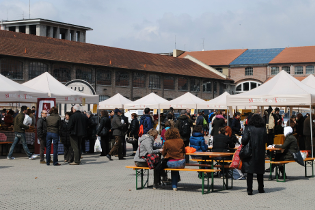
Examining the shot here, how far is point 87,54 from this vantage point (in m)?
53.4

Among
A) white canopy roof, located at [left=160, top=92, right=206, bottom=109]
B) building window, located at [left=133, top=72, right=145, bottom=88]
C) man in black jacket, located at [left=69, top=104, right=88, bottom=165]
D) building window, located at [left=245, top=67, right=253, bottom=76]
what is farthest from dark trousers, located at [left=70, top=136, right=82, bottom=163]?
building window, located at [left=245, top=67, right=253, bottom=76]

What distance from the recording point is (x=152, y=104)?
3044cm

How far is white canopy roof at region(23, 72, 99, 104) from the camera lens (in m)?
19.2

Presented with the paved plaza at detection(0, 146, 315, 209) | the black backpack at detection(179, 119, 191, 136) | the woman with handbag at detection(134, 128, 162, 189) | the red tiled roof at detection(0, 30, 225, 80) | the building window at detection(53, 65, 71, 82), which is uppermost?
the red tiled roof at detection(0, 30, 225, 80)

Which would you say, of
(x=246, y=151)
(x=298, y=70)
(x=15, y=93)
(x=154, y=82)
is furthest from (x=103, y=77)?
(x=246, y=151)

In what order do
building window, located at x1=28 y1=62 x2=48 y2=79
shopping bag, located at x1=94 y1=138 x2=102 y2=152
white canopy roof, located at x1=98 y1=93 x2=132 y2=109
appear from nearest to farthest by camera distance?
1. shopping bag, located at x1=94 y1=138 x2=102 y2=152
2. white canopy roof, located at x1=98 y1=93 x2=132 y2=109
3. building window, located at x1=28 y1=62 x2=48 y2=79

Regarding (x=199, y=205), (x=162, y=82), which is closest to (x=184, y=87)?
(x=162, y=82)

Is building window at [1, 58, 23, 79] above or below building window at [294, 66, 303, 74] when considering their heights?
below

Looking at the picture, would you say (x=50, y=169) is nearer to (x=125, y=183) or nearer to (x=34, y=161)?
(x=34, y=161)

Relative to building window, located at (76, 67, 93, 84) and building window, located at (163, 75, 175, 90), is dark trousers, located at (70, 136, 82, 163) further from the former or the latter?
building window, located at (163, 75, 175, 90)

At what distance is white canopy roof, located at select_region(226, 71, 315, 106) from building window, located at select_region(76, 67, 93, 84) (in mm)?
34838

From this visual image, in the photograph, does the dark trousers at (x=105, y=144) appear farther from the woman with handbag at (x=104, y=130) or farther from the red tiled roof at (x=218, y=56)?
the red tiled roof at (x=218, y=56)

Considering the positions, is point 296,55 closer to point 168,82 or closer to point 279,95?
point 168,82

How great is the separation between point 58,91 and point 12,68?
27.1m
